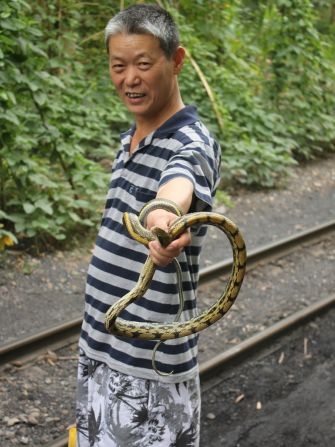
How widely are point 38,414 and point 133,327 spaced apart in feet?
7.66

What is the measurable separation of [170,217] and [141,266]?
0.61m

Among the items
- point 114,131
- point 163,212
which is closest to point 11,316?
point 163,212

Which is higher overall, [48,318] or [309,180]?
[48,318]

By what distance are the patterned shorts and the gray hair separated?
1.05 meters

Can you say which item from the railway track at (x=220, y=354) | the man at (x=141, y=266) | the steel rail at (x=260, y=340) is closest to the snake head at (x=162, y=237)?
the man at (x=141, y=266)

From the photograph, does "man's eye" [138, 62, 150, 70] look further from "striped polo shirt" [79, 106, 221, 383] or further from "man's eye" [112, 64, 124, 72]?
"striped polo shirt" [79, 106, 221, 383]

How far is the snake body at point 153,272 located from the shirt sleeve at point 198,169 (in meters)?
0.22

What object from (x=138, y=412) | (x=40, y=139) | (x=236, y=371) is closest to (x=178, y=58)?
(x=138, y=412)

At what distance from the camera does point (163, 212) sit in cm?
149

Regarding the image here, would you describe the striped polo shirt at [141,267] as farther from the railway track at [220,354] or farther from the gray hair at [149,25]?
the railway track at [220,354]

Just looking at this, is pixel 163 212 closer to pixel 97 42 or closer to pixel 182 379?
pixel 182 379

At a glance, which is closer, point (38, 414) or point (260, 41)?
point (38, 414)

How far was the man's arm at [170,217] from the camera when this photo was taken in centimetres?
140

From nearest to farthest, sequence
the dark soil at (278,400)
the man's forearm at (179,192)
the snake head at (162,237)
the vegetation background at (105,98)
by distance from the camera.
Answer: the snake head at (162,237) < the man's forearm at (179,192) < the dark soil at (278,400) < the vegetation background at (105,98)
